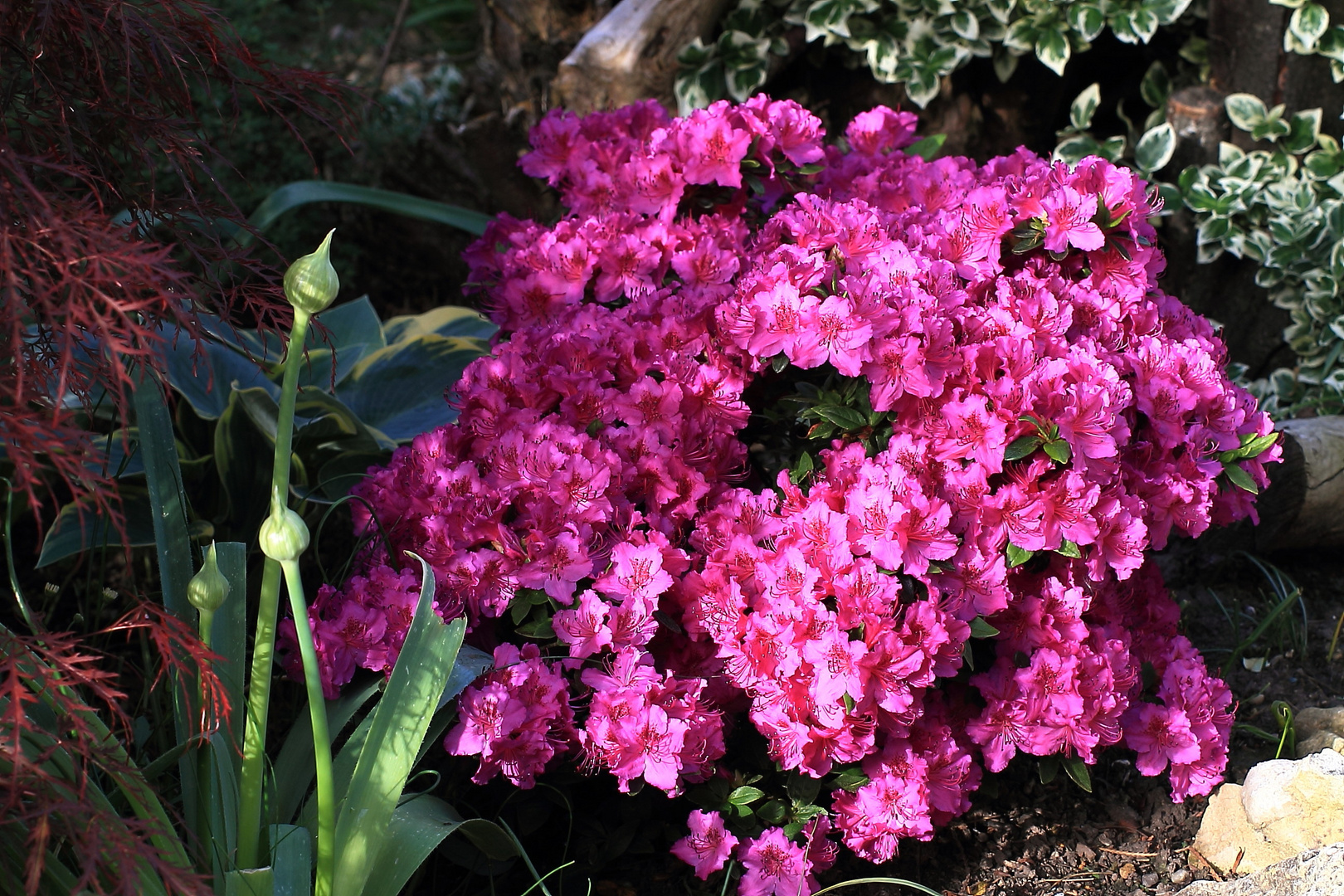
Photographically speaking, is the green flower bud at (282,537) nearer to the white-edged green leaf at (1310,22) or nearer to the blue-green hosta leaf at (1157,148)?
the blue-green hosta leaf at (1157,148)

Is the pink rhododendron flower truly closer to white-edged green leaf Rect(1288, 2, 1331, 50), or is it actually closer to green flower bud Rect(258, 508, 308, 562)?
green flower bud Rect(258, 508, 308, 562)

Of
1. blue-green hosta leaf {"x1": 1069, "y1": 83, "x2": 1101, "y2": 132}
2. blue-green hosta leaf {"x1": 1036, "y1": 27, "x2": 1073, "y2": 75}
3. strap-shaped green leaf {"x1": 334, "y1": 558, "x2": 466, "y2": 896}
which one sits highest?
blue-green hosta leaf {"x1": 1036, "y1": 27, "x2": 1073, "y2": 75}

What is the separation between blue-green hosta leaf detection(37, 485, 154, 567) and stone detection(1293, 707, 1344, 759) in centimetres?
201

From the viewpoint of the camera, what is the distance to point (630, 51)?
3090mm

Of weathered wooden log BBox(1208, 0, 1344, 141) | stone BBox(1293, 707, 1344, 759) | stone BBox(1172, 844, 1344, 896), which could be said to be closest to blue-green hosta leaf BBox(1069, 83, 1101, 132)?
weathered wooden log BBox(1208, 0, 1344, 141)

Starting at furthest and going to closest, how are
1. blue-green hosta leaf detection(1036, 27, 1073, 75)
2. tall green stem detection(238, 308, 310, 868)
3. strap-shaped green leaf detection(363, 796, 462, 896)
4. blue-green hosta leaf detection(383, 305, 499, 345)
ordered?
blue-green hosta leaf detection(1036, 27, 1073, 75) < blue-green hosta leaf detection(383, 305, 499, 345) < strap-shaped green leaf detection(363, 796, 462, 896) < tall green stem detection(238, 308, 310, 868)

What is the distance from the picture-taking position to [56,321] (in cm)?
103

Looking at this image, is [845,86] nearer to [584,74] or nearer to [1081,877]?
[584,74]

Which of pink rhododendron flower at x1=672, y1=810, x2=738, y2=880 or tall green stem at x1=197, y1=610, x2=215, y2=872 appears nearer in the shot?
tall green stem at x1=197, y1=610, x2=215, y2=872

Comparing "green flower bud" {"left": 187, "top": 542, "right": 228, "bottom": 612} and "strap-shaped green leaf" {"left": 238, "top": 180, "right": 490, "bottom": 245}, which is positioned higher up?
"green flower bud" {"left": 187, "top": 542, "right": 228, "bottom": 612}

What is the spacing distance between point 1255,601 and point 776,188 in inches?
55.9

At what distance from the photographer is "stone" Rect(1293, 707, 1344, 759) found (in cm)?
188

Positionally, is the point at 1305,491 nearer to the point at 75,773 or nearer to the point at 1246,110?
the point at 1246,110

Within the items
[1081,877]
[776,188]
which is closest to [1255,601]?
[1081,877]
